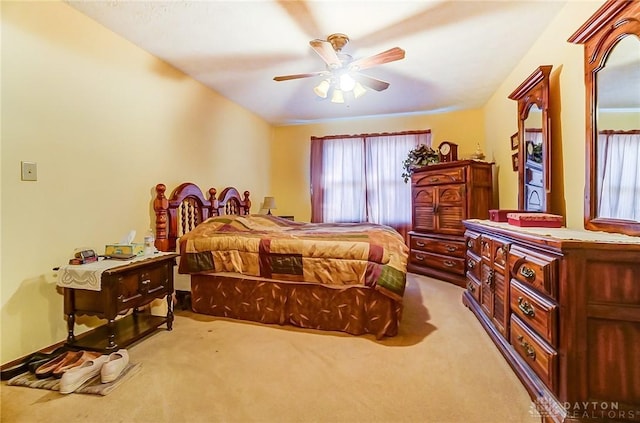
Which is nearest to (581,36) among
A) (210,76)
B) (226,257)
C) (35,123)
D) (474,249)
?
(474,249)

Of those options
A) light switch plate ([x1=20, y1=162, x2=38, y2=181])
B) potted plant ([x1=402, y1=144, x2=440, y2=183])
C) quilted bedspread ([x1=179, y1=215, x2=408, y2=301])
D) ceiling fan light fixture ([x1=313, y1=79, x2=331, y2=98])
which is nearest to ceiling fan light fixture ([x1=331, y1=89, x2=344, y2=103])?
ceiling fan light fixture ([x1=313, y1=79, x2=331, y2=98])

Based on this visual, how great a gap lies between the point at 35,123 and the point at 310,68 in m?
2.34

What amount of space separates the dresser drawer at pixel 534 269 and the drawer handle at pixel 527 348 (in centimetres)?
31

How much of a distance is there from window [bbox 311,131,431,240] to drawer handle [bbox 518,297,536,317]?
318 cm

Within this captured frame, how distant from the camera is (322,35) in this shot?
2.53 meters

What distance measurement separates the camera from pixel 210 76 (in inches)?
132

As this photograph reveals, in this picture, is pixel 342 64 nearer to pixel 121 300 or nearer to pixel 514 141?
pixel 514 141

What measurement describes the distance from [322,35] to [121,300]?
251cm

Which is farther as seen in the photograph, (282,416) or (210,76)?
(210,76)

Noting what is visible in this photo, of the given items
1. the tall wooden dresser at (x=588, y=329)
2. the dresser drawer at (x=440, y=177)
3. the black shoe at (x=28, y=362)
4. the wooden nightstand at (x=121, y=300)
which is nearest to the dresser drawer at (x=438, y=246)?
the dresser drawer at (x=440, y=177)

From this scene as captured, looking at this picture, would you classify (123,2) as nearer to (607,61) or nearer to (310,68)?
(310,68)

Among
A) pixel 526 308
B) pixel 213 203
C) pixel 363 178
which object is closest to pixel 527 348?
pixel 526 308

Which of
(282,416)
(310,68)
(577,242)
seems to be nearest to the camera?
(577,242)

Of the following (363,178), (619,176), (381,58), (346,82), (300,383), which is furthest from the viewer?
(363,178)
